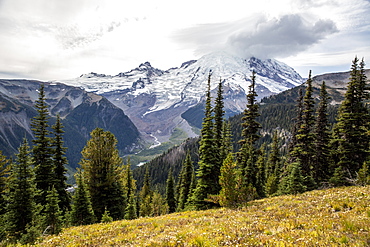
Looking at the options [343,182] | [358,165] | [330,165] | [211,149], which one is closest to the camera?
[343,182]

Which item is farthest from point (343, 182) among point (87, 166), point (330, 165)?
point (87, 166)

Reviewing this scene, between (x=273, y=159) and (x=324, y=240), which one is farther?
(x=273, y=159)

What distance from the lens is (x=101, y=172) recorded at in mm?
29062

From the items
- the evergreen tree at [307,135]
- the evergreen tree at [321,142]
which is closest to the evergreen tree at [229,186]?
the evergreen tree at [307,135]

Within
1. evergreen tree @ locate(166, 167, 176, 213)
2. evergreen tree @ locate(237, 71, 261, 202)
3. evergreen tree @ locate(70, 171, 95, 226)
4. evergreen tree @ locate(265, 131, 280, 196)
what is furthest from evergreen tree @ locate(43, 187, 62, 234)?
evergreen tree @ locate(166, 167, 176, 213)

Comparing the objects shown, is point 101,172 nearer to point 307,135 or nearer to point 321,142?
point 307,135

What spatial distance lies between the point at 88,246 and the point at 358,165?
30865 mm

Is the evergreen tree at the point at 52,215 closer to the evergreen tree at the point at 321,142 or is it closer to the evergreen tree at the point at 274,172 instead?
the evergreen tree at the point at 321,142

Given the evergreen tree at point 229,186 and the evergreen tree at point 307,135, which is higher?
the evergreen tree at point 307,135

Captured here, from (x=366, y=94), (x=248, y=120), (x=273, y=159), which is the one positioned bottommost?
(x=273, y=159)

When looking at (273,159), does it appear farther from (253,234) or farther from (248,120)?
(253,234)

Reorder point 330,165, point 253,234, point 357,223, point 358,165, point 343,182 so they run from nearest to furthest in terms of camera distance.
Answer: point 357,223
point 253,234
point 343,182
point 358,165
point 330,165

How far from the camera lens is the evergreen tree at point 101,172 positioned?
2820 centimetres

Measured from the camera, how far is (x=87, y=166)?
92.9ft
